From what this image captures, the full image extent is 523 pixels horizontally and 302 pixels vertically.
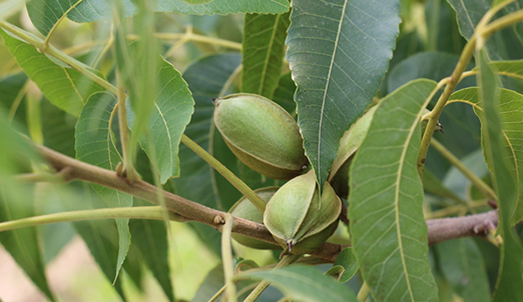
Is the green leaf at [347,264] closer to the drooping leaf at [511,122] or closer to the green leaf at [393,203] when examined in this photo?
the green leaf at [393,203]

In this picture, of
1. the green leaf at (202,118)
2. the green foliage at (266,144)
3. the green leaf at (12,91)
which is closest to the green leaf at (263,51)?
the green foliage at (266,144)

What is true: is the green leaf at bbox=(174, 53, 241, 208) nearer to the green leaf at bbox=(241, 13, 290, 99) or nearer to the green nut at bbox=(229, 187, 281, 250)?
the green leaf at bbox=(241, 13, 290, 99)

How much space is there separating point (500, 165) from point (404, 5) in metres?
0.92

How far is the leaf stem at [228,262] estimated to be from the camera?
1.21ft

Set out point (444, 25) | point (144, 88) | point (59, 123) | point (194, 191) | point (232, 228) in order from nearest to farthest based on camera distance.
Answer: point (144, 88) → point (232, 228) → point (194, 191) → point (59, 123) → point (444, 25)

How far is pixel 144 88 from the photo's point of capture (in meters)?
0.30

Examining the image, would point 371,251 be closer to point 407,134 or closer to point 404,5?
point 407,134

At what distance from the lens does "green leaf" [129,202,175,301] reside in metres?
0.86

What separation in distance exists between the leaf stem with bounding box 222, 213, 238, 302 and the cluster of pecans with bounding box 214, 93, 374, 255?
0.20 feet

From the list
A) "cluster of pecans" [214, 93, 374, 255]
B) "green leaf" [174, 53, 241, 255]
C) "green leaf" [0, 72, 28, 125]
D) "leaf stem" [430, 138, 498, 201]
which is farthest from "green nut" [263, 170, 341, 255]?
"green leaf" [0, 72, 28, 125]

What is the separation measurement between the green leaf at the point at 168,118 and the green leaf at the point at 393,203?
20cm

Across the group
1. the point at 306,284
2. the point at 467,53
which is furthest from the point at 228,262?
the point at 467,53

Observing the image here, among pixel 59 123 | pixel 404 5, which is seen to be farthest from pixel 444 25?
pixel 59 123

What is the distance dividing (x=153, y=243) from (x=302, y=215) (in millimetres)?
503
